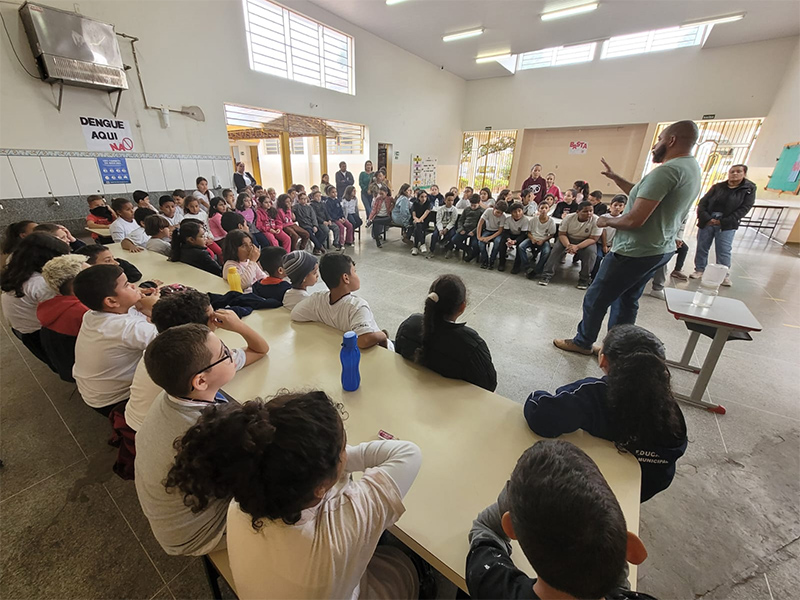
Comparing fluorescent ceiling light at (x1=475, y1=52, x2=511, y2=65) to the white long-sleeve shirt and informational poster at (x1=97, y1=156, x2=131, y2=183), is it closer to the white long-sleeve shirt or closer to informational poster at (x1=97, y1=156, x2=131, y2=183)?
informational poster at (x1=97, y1=156, x2=131, y2=183)

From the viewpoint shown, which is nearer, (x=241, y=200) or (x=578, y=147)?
(x=241, y=200)

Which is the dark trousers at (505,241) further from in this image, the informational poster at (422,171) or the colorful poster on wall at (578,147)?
the colorful poster on wall at (578,147)

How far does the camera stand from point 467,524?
0.80 metres

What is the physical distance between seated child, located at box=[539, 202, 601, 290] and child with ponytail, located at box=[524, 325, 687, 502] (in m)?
3.54

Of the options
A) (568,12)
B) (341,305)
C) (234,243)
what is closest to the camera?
(341,305)

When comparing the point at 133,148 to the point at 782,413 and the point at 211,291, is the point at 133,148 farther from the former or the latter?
the point at 782,413

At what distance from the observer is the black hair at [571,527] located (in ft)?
1.77

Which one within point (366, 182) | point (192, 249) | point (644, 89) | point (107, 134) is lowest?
point (192, 249)

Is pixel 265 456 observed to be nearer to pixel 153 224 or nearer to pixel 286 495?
pixel 286 495

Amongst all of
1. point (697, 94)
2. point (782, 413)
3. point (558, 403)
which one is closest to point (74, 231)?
→ point (558, 403)

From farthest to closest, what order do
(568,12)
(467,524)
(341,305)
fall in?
(568,12) < (341,305) < (467,524)

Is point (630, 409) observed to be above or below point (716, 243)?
above

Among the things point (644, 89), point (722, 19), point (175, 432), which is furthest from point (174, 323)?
point (644, 89)

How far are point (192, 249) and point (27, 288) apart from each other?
1.07 meters
